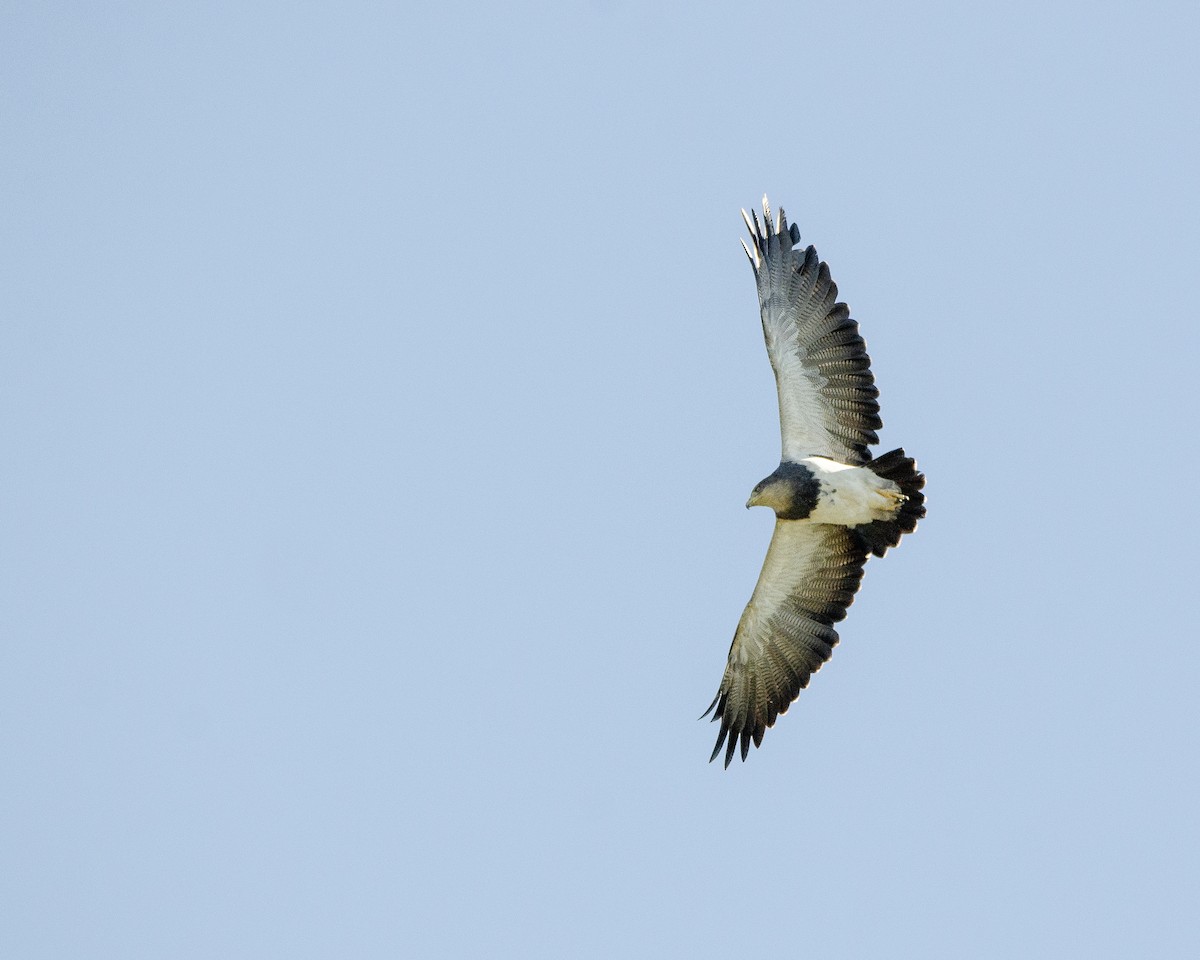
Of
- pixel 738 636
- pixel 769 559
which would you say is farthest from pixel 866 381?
pixel 738 636

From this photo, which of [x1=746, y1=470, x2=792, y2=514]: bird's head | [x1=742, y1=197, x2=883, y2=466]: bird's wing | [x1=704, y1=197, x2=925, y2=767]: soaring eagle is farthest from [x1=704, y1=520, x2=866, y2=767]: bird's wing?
[x1=742, y1=197, x2=883, y2=466]: bird's wing

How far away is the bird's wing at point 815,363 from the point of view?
1314cm

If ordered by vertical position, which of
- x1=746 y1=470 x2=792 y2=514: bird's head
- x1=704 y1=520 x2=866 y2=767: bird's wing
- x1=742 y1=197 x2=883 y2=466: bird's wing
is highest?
x1=742 y1=197 x2=883 y2=466: bird's wing

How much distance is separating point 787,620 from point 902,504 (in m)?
1.63

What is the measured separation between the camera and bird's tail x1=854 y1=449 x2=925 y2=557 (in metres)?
13.0

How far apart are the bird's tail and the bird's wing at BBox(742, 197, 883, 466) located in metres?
0.28

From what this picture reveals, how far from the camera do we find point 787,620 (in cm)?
1373

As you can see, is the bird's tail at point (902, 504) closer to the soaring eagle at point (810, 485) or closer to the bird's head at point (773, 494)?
the soaring eagle at point (810, 485)

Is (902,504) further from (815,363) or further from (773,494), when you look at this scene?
(815,363)

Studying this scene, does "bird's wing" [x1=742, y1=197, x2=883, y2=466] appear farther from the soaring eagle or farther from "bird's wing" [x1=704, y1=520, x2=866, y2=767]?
"bird's wing" [x1=704, y1=520, x2=866, y2=767]

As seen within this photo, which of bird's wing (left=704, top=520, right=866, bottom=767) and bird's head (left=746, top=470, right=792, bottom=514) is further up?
bird's head (left=746, top=470, right=792, bottom=514)

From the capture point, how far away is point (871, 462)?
1304 centimetres

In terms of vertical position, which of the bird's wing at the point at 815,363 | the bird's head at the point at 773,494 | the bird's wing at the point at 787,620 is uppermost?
the bird's wing at the point at 815,363

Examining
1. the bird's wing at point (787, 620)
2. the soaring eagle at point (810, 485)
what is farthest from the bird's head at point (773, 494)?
the bird's wing at point (787, 620)
